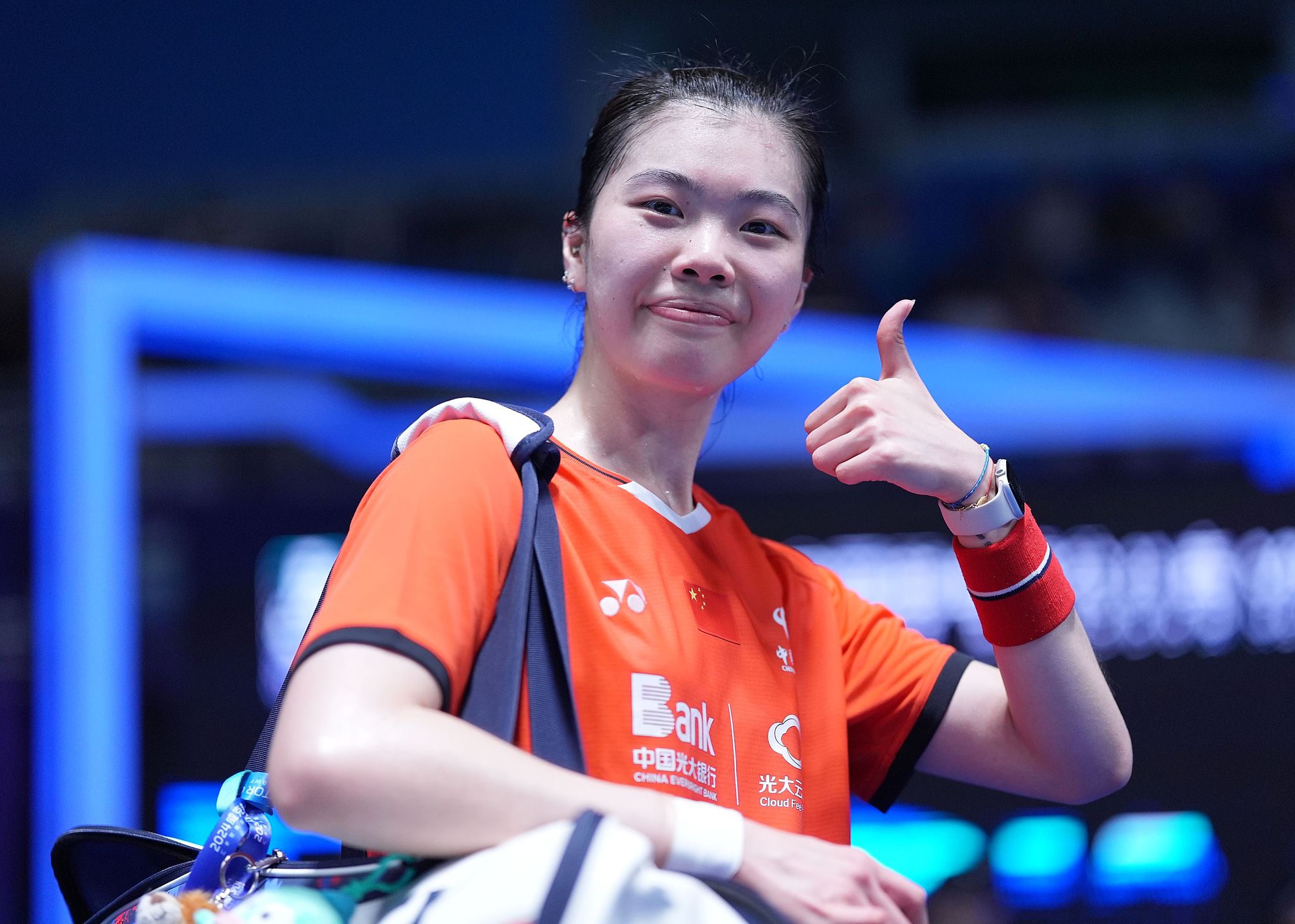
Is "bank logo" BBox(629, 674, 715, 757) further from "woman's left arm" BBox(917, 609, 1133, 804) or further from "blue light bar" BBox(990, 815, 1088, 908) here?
"blue light bar" BBox(990, 815, 1088, 908)

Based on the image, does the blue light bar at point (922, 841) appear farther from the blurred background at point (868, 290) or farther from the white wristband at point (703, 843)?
the white wristband at point (703, 843)

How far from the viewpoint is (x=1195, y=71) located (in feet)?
24.4

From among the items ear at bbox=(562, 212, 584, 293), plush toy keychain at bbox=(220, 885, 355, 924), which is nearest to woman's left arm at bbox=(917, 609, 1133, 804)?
ear at bbox=(562, 212, 584, 293)

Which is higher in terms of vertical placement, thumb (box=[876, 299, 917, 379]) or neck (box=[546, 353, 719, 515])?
thumb (box=[876, 299, 917, 379])

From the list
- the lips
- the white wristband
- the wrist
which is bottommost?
the white wristband

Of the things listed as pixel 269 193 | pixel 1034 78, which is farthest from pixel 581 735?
pixel 1034 78

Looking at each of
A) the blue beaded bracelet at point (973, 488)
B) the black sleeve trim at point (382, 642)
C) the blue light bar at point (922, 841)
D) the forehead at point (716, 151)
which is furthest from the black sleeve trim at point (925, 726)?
the blue light bar at point (922, 841)

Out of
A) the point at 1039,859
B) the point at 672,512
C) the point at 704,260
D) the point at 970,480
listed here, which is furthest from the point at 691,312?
the point at 1039,859

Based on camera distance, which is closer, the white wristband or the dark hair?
the white wristband

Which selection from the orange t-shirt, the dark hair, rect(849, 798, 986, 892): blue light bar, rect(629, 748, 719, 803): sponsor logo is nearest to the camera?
the orange t-shirt

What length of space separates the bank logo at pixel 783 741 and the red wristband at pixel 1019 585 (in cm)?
21

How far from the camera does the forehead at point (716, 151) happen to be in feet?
4.07

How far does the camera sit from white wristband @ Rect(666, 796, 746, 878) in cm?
92

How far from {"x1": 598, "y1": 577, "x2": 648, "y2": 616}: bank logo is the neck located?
0.17 meters
